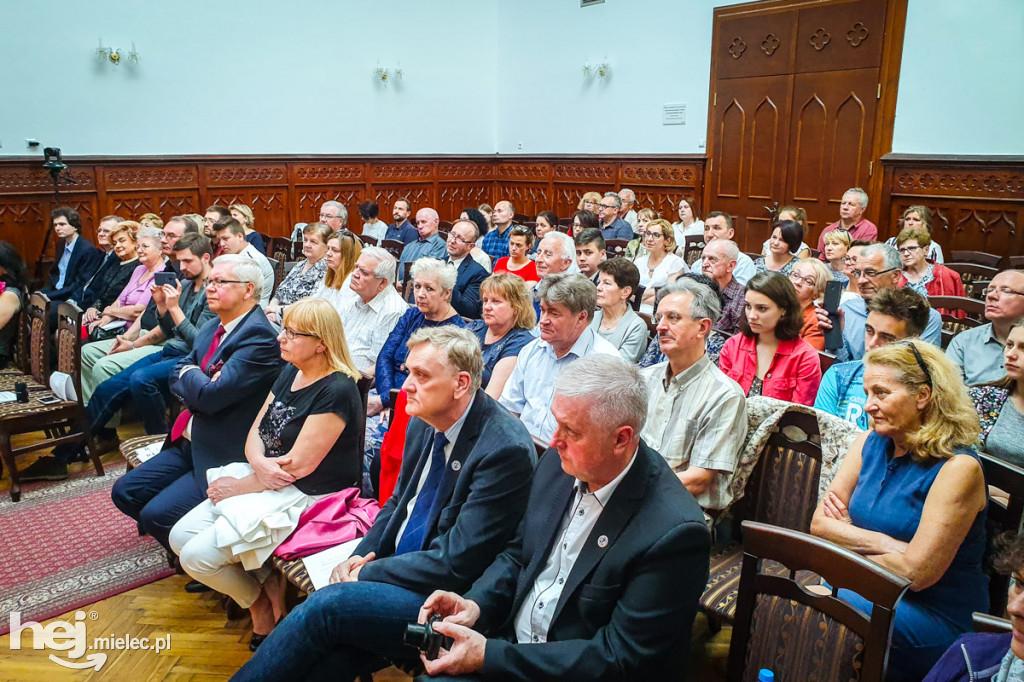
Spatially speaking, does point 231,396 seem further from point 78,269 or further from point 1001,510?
point 78,269

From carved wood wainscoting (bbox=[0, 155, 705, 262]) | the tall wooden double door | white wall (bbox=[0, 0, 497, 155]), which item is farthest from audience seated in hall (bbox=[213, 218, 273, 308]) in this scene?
the tall wooden double door

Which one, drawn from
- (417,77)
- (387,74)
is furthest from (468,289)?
(417,77)

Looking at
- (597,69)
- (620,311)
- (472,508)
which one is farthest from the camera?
(597,69)

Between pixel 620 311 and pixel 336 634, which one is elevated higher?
pixel 620 311

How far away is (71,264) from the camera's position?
6.18 m

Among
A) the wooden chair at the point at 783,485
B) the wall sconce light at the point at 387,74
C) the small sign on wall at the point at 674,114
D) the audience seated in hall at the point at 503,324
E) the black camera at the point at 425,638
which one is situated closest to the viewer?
the black camera at the point at 425,638

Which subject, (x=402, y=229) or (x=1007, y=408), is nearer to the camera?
(x=1007, y=408)

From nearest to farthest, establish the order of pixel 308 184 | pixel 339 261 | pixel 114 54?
pixel 339 261 < pixel 114 54 < pixel 308 184

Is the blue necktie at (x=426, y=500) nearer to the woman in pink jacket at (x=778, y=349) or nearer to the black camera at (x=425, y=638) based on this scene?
the black camera at (x=425, y=638)

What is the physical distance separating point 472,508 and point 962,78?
771 centimetres

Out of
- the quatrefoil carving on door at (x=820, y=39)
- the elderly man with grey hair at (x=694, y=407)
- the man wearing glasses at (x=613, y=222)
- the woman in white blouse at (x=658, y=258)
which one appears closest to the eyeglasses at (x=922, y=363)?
the elderly man with grey hair at (x=694, y=407)

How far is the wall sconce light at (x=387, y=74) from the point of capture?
1077 cm

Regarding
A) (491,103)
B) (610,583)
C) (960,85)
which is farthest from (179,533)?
(491,103)

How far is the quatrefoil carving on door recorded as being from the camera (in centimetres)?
838
